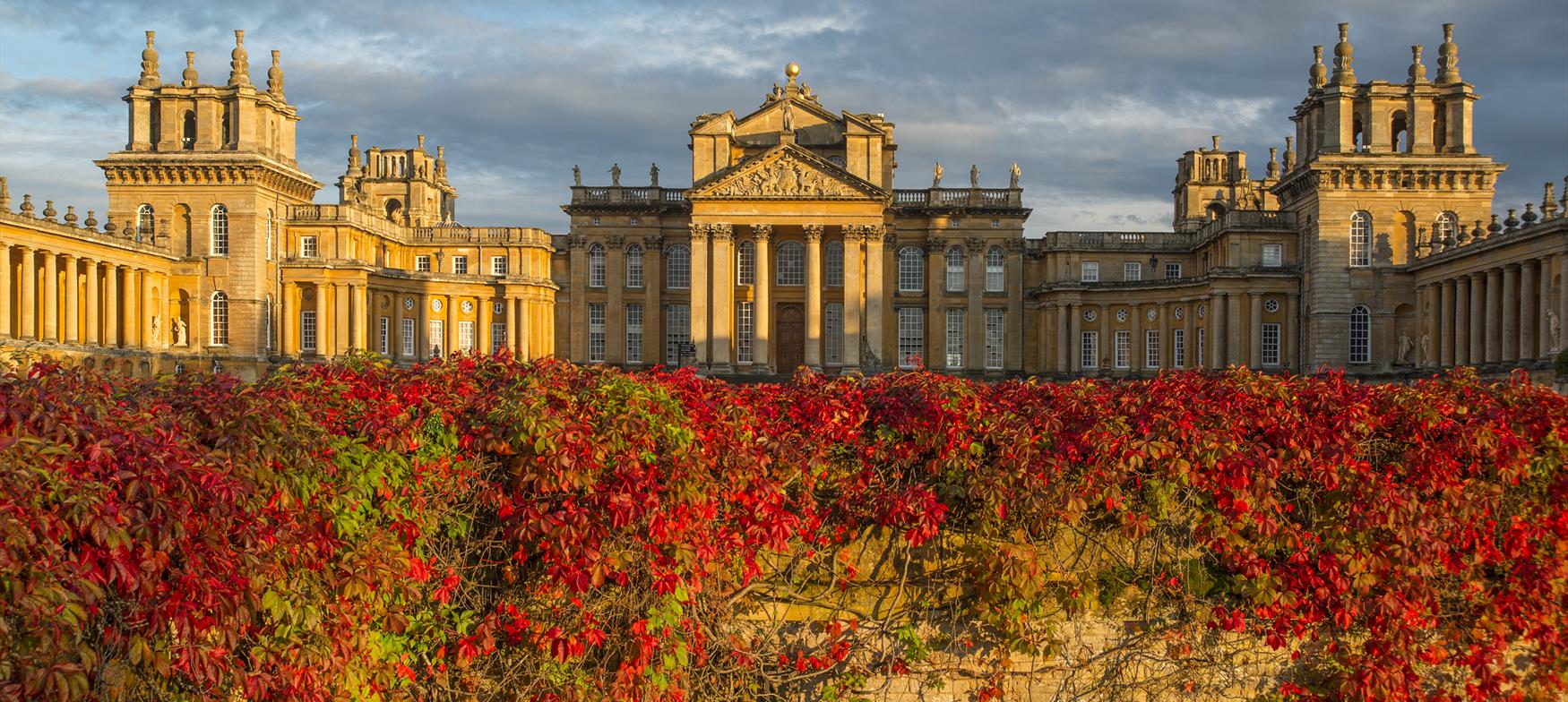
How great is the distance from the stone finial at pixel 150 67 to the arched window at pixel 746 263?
2721cm

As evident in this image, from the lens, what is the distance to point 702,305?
52.6m

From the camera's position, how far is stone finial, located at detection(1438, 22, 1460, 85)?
47.9 meters

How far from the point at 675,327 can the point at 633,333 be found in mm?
2140

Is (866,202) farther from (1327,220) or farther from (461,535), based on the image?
(461,535)

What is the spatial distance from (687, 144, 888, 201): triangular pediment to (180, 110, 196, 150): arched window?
22333 mm

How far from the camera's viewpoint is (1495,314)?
42000 millimetres

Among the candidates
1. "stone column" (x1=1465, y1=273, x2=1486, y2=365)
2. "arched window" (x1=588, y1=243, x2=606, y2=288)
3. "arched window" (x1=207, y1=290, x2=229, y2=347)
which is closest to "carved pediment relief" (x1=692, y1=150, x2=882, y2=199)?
"arched window" (x1=588, y1=243, x2=606, y2=288)

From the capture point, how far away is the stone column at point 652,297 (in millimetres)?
57625

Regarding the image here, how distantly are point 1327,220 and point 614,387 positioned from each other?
47.0 meters

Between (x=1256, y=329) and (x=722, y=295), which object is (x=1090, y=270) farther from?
(x=722, y=295)

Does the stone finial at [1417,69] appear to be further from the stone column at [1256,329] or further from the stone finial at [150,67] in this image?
the stone finial at [150,67]

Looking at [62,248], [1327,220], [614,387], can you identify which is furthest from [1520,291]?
[62,248]

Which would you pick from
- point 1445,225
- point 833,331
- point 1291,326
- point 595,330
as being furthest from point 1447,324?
point 595,330

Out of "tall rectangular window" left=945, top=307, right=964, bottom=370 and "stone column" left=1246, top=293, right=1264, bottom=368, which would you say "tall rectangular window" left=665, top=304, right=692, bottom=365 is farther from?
"stone column" left=1246, top=293, right=1264, bottom=368
